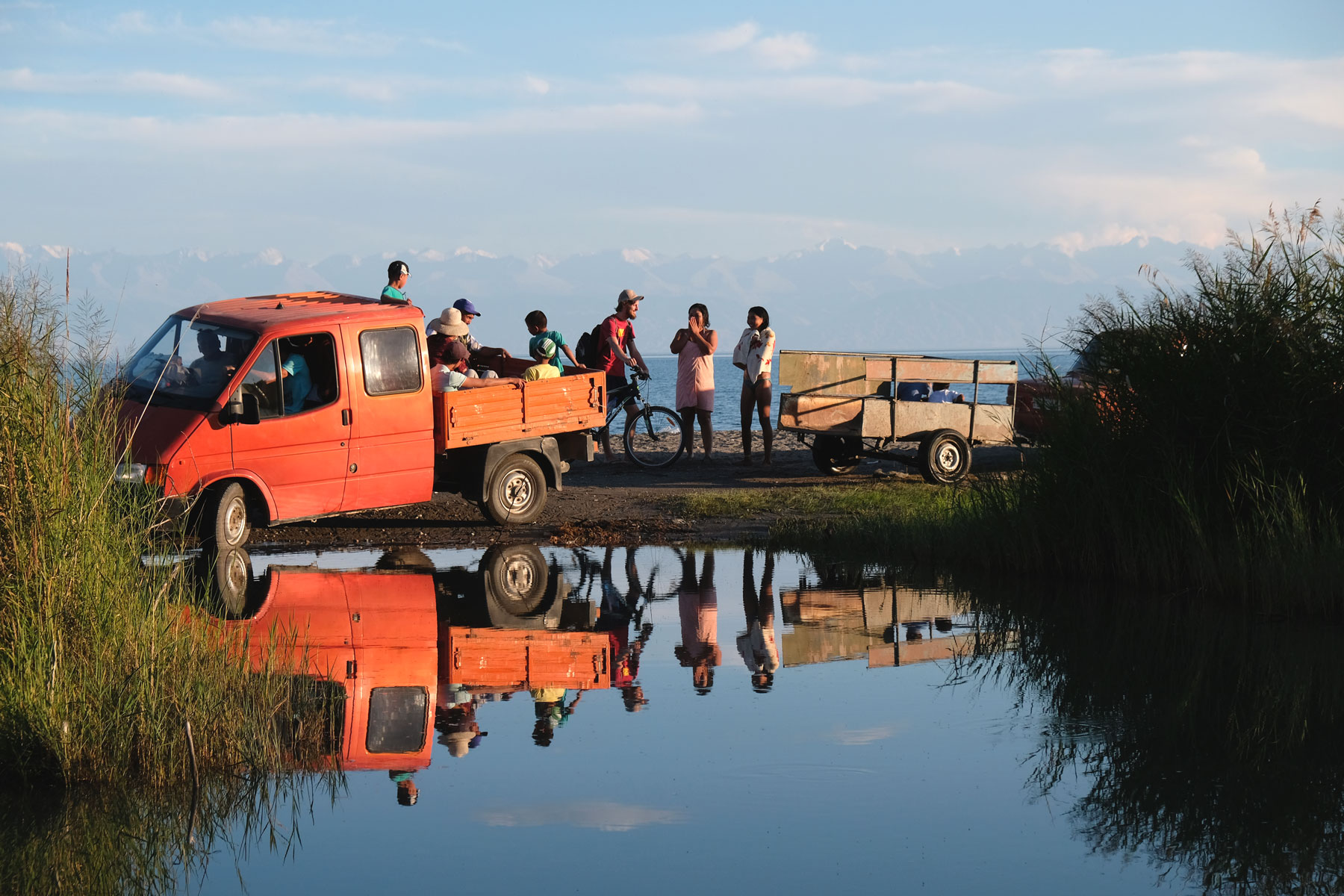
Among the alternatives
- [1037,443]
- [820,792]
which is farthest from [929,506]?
[820,792]

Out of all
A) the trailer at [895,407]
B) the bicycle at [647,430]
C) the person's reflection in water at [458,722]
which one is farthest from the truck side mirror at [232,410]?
the bicycle at [647,430]

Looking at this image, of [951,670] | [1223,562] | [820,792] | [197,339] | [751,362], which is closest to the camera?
[820,792]

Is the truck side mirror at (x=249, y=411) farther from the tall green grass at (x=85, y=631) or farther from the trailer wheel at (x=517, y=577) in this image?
the tall green grass at (x=85, y=631)

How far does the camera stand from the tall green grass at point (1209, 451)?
10289mm

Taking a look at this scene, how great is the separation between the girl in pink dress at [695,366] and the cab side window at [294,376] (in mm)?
7156

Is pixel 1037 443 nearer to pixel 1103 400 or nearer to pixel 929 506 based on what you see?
pixel 1103 400

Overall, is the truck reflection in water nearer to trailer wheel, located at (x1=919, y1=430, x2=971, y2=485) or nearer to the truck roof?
the truck roof

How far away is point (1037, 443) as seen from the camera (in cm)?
1209

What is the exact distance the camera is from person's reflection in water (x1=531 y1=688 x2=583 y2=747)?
6980mm

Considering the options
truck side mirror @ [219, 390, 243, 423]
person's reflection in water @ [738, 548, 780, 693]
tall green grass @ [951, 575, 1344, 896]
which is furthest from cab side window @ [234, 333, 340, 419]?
tall green grass @ [951, 575, 1344, 896]

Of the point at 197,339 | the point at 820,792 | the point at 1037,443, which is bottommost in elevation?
the point at 820,792

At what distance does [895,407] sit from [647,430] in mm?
4203

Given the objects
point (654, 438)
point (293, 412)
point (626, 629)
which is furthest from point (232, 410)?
point (654, 438)

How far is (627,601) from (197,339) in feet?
15.3
